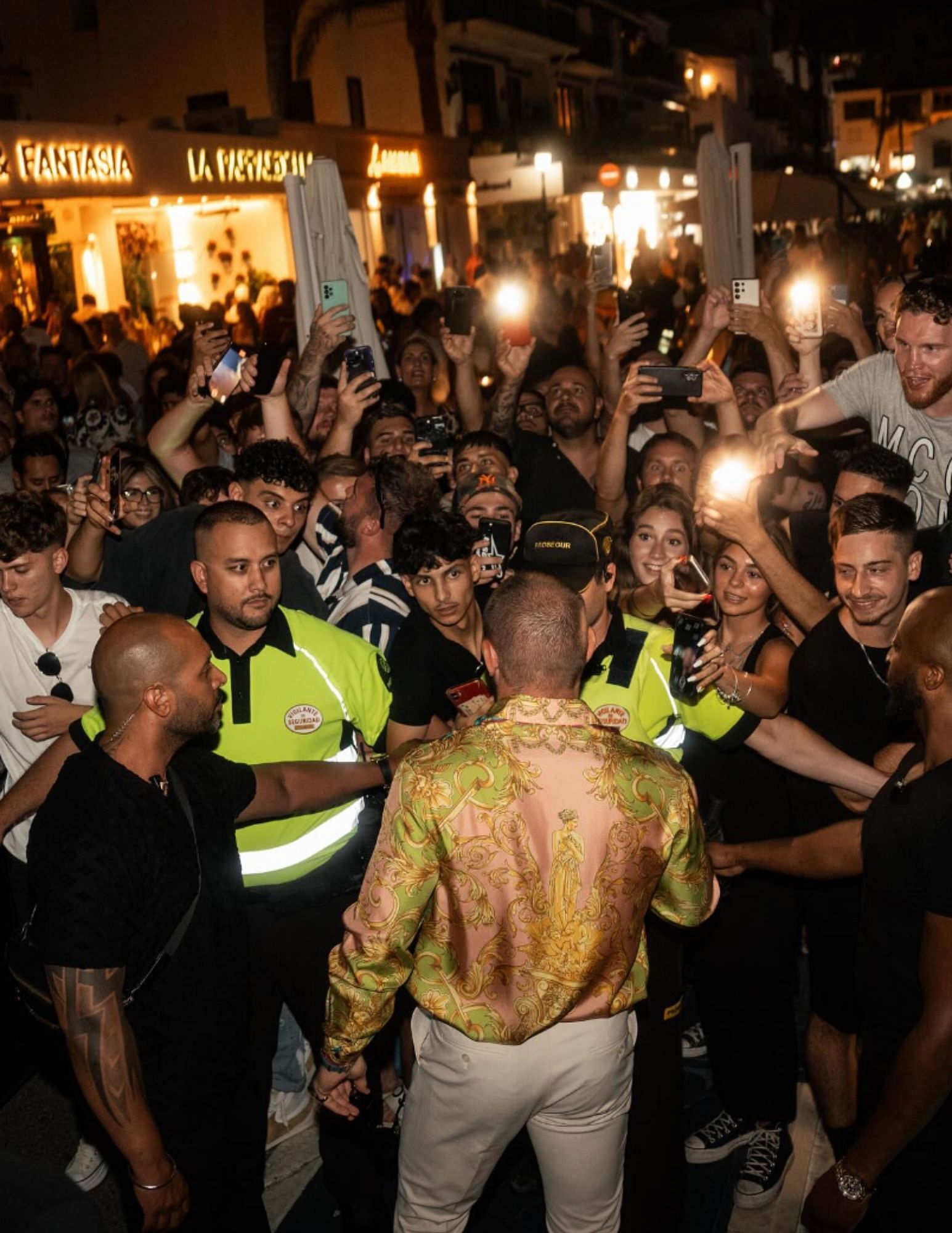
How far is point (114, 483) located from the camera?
15.3ft

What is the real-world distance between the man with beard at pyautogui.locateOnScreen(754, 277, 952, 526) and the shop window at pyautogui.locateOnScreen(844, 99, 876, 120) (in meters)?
80.8

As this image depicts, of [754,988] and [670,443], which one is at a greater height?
[670,443]

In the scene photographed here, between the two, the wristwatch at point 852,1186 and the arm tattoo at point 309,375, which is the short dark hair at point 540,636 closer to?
the wristwatch at point 852,1186

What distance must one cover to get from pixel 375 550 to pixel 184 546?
0.78 m

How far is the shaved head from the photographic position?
301cm

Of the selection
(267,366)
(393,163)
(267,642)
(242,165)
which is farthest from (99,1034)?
(393,163)

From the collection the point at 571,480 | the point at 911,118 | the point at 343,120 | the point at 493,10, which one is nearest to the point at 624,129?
the point at 493,10

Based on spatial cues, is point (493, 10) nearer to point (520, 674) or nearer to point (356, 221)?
point (356, 221)

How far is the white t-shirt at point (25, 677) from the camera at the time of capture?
424cm

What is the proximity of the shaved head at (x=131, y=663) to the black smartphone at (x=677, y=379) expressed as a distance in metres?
3.42

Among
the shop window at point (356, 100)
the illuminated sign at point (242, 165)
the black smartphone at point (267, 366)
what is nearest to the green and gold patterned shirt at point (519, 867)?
the black smartphone at point (267, 366)

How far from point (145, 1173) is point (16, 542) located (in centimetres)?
Answer: 215

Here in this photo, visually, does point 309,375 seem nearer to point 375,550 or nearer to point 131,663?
point 375,550

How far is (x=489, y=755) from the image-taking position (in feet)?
8.90
